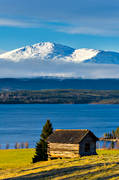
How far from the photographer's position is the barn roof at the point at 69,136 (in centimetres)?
5220

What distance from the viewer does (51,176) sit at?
107 feet

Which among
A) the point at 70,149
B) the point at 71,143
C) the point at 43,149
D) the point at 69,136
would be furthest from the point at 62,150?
the point at 43,149

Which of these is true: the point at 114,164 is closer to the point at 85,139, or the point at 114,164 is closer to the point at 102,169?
the point at 102,169

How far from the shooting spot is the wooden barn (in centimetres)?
5166

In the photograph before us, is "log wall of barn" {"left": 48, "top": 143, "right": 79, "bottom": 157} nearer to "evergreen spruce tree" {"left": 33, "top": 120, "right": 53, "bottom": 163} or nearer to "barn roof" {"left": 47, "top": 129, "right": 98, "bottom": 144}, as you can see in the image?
"barn roof" {"left": 47, "top": 129, "right": 98, "bottom": 144}

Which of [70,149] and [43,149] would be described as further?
[43,149]

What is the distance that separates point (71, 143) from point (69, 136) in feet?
5.48

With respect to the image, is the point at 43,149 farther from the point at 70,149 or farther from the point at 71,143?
the point at 71,143

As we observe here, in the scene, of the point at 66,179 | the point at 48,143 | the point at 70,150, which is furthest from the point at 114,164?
the point at 48,143

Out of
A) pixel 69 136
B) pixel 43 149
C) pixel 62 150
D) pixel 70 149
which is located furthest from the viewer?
pixel 43 149

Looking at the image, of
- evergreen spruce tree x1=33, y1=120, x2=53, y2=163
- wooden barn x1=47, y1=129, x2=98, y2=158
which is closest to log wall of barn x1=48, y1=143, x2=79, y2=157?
wooden barn x1=47, y1=129, x2=98, y2=158

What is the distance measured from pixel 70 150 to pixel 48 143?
4.20 meters

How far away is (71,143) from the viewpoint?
170ft

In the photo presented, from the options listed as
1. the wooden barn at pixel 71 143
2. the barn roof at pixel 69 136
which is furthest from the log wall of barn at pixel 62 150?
the barn roof at pixel 69 136
